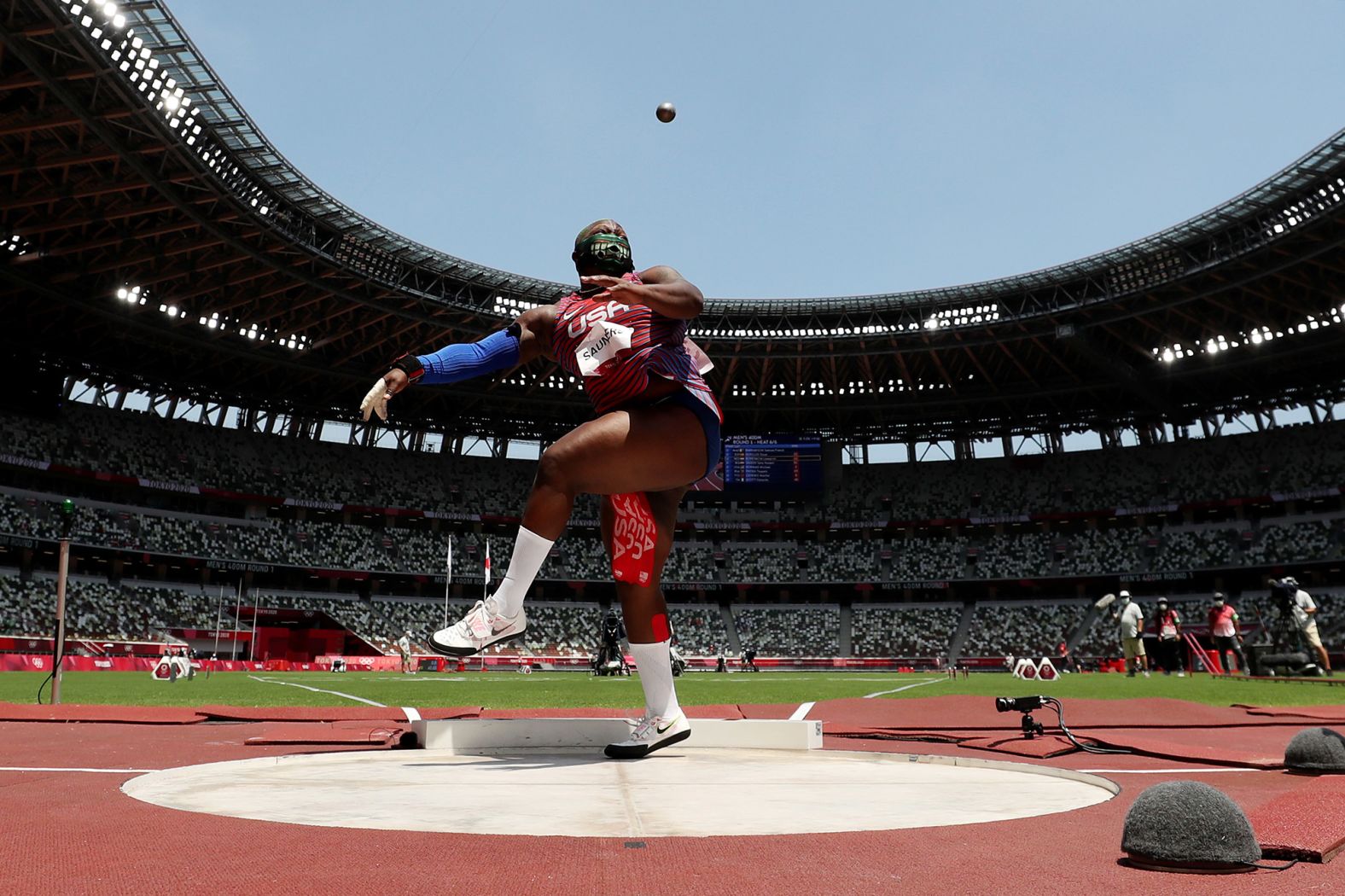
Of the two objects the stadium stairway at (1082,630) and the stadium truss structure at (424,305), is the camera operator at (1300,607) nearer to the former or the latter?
the stadium truss structure at (424,305)

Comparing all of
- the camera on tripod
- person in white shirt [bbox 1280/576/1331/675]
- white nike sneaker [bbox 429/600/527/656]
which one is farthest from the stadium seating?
white nike sneaker [bbox 429/600/527/656]

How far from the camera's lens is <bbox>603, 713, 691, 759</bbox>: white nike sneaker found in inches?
208

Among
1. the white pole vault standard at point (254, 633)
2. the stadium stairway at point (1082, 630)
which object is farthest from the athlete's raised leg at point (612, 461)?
the stadium stairway at point (1082, 630)

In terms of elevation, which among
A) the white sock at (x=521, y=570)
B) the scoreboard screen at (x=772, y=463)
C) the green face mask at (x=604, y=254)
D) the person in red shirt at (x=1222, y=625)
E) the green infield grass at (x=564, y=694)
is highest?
the scoreboard screen at (x=772, y=463)

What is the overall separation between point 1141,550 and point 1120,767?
52610mm

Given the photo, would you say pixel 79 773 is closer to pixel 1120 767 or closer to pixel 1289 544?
pixel 1120 767

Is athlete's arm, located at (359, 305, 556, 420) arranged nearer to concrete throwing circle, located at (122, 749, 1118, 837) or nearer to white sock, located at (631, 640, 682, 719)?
white sock, located at (631, 640, 682, 719)

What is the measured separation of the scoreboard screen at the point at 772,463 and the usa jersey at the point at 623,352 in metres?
49.8

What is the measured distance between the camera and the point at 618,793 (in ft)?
12.2

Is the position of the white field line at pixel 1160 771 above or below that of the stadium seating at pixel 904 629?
above

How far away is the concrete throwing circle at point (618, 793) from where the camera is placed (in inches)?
119

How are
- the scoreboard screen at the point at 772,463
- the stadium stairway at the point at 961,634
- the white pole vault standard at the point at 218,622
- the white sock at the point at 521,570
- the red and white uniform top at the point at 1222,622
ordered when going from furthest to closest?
the scoreboard screen at the point at 772,463 → the stadium stairway at the point at 961,634 → the white pole vault standard at the point at 218,622 → the red and white uniform top at the point at 1222,622 → the white sock at the point at 521,570

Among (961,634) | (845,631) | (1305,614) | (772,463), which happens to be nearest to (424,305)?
(772,463)

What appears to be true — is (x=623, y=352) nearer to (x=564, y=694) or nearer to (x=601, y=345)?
(x=601, y=345)
